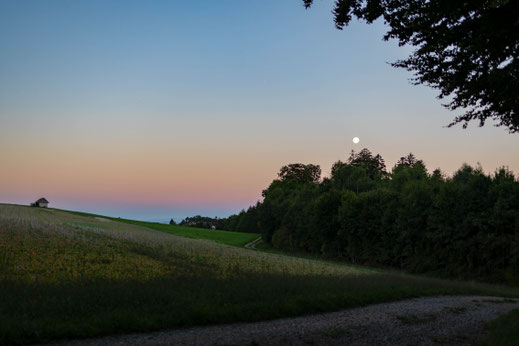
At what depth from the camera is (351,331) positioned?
10078 mm

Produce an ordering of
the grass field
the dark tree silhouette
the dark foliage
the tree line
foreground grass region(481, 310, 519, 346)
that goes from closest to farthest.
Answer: foreground grass region(481, 310, 519, 346), the grass field, the tree line, the dark tree silhouette, the dark foliage

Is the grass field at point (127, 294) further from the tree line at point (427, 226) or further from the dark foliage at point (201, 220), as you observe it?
the dark foliage at point (201, 220)

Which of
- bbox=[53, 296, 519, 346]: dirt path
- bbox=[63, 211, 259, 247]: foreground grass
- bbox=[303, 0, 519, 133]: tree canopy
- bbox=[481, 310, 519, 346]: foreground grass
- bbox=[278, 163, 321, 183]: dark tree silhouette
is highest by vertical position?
bbox=[278, 163, 321, 183]: dark tree silhouette

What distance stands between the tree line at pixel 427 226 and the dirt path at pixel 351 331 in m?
20.2

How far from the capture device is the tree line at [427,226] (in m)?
30.7

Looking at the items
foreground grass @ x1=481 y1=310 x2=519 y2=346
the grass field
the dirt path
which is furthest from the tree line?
foreground grass @ x1=481 y1=310 x2=519 y2=346

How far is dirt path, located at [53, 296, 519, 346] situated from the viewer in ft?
28.9

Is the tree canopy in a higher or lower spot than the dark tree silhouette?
lower

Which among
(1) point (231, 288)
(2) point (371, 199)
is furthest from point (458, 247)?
(1) point (231, 288)

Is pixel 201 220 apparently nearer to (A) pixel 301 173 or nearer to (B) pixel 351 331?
(A) pixel 301 173

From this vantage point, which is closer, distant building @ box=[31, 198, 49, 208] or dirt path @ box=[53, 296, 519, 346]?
dirt path @ box=[53, 296, 519, 346]

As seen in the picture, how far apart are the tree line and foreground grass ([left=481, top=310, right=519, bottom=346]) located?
20930mm

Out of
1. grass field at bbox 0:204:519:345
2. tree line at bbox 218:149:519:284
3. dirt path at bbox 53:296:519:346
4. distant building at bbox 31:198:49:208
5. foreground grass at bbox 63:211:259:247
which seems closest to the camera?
dirt path at bbox 53:296:519:346

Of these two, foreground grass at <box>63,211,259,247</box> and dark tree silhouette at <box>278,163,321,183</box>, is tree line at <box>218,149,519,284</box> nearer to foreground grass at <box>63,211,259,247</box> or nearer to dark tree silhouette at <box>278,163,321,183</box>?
foreground grass at <box>63,211,259,247</box>
